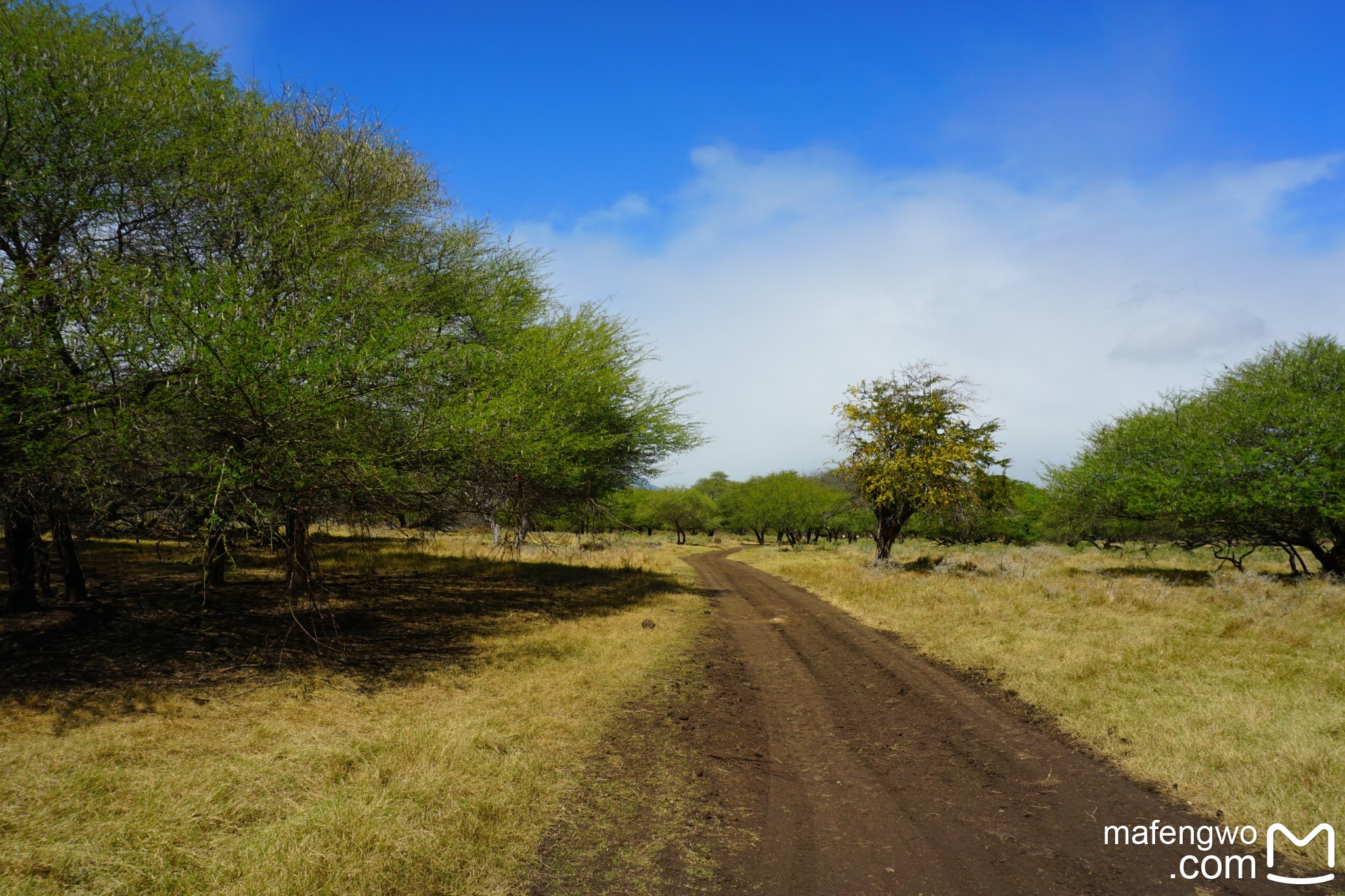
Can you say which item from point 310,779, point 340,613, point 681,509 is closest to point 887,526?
point 340,613

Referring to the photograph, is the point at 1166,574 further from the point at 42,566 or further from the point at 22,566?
the point at 22,566

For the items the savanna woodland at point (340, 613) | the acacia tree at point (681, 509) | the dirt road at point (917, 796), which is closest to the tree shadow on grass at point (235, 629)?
the savanna woodland at point (340, 613)

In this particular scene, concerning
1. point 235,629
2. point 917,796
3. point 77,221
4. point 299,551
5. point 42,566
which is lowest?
point 917,796

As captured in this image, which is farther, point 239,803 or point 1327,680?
point 1327,680

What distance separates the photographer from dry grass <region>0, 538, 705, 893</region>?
3.92 meters

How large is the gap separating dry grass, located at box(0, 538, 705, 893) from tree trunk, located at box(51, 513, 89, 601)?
399 cm

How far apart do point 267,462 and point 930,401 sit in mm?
23555

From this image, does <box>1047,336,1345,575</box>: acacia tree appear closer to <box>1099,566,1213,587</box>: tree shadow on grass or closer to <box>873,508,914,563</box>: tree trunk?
<box>1099,566,1213,587</box>: tree shadow on grass

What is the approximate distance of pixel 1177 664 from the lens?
9305mm

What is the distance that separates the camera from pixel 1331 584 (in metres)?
17.0

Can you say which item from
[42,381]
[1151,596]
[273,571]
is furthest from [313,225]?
[1151,596]

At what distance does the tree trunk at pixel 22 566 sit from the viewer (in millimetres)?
9273

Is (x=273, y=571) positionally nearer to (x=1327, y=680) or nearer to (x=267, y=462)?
(x=267, y=462)

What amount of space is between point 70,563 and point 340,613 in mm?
4325
